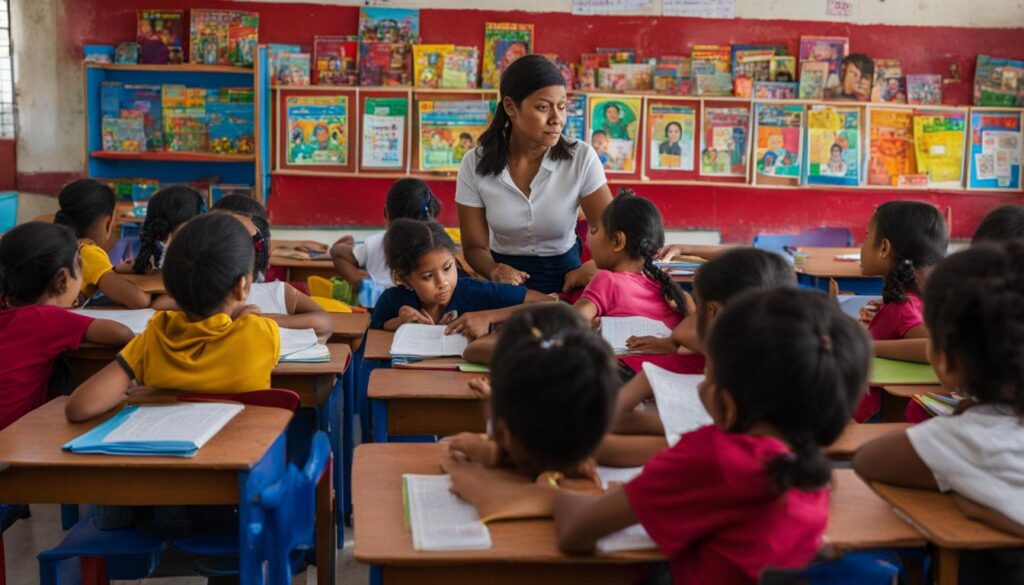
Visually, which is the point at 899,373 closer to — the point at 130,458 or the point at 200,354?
the point at 200,354

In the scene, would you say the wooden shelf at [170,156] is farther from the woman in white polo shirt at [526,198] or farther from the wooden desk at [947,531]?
the wooden desk at [947,531]

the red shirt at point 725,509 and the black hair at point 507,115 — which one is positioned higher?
the black hair at point 507,115

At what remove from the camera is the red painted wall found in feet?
19.7

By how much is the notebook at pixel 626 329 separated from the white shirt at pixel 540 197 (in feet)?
2.47

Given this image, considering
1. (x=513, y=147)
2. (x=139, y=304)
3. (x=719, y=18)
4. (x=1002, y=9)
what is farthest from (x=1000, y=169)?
(x=139, y=304)

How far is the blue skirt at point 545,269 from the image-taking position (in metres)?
3.23

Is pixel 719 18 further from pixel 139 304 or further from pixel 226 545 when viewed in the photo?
pixel 226 545

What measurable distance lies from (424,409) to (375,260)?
2.19 m

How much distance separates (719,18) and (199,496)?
5171 mm

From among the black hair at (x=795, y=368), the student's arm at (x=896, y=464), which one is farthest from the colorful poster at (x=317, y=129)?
the black hair at (x=795, y=368)

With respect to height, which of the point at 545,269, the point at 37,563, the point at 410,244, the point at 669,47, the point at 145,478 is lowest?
the point at 37,563

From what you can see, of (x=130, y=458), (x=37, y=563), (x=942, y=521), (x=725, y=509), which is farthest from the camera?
(x=37, y=563)

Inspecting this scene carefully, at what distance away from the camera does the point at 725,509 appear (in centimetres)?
133

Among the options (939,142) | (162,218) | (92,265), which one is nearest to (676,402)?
(92,265)
